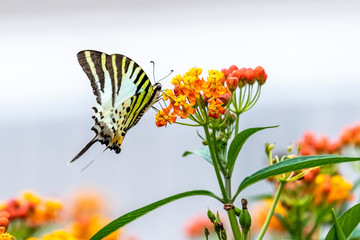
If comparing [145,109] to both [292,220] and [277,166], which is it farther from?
[277,166]

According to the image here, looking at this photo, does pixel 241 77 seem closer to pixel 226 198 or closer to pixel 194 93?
pixel 194 93

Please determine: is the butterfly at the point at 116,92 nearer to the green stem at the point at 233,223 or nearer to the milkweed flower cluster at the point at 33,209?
the milkweed flower cluster at the point at 33,209

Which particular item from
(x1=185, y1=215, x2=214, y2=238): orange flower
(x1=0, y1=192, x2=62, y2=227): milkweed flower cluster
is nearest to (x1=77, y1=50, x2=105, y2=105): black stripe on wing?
(x1=0, y1=192, x2=62, y2=227): milkweed flower cluster

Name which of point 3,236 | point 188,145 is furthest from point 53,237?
point 188,145

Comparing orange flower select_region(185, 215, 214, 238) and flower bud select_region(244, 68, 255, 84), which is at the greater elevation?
flower bud select_region(244, 68, 255, 84)

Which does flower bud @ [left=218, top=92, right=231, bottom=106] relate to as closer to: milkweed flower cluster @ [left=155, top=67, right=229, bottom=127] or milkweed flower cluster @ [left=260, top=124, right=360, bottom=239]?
milkweed flower cluster @ [left=155, top=67, right=229, bottom=127]
